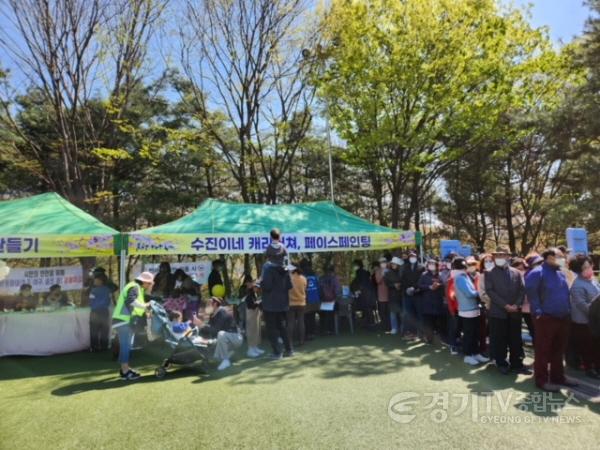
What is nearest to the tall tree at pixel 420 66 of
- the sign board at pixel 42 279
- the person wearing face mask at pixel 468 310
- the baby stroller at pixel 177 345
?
the person wearing face mask at pixel 468 310

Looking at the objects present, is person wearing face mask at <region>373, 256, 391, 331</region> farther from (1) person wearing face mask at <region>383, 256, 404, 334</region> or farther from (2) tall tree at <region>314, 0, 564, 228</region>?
(2) tall tree at <region>314, 0, 564, 228</region>

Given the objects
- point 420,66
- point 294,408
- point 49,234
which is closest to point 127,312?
point 294,408

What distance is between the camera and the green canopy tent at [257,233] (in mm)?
7926

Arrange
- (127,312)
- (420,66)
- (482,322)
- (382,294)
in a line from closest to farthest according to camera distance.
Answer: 1. (127,312)
2. (482,322)
3. (382,294)
4. (420,66)

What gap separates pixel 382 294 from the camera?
899 cm

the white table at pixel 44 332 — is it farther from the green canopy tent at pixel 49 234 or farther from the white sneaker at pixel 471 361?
A: the white sneaker at pixel 471 361

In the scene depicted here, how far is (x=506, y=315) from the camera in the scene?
5379mm

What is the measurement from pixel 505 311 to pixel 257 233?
5049 millimetres

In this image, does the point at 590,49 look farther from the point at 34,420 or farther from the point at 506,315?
the point at 34,420

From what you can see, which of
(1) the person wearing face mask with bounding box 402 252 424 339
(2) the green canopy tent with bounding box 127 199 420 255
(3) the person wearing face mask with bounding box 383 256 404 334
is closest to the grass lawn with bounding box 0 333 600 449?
(1) the person wearing face mask with bounding box 402 252 424 339

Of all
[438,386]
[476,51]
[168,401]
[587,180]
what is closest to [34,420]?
[168,401]

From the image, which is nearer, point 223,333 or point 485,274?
point 485,274

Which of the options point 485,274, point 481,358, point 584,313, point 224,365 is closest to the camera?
point 584,313

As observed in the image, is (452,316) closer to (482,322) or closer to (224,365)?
(482,322)
